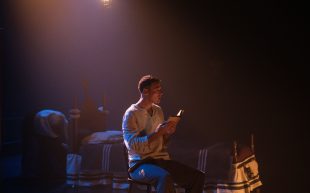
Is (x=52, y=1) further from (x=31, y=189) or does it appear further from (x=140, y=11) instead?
(x=31, y=189)

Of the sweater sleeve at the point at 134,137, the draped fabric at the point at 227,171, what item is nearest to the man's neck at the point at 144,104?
the sweater sleeve at the point at 134,137

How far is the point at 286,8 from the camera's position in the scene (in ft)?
22.5

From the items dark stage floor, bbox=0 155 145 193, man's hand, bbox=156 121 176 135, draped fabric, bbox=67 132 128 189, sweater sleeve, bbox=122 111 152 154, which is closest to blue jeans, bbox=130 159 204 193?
sweater sleeve, bbox=122 111 152 154

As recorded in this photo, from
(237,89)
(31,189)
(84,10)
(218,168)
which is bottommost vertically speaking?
(31,189)

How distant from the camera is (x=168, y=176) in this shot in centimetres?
357

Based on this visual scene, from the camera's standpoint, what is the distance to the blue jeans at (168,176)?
357 cm

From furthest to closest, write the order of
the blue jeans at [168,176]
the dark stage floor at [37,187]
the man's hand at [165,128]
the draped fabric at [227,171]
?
the dark stage floor at [37,187] < the draped fabric at [227,171] < the man's hand at [165,128] < the blue jeans at [168,176]

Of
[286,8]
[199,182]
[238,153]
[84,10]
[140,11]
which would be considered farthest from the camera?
[84,10]

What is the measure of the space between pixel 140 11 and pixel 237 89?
2201 mm

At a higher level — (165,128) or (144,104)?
(144,104)

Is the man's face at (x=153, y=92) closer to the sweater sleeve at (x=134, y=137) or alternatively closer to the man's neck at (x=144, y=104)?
the man's neck at (x=144, y=104)

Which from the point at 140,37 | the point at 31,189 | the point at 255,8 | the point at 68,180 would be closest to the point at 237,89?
the point at 255,8

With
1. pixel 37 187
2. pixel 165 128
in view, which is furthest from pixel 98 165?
pixel 165 128

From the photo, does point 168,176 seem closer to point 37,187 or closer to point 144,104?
point 144,104
